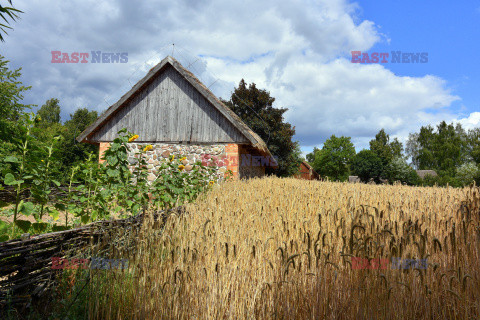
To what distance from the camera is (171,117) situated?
41.2 feet

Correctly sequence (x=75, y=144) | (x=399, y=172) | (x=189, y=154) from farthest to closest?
(x=399, y=172) → (x=75, y=144) → (x=189, y=154)

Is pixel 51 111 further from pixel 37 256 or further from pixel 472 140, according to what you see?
pixel 472 140

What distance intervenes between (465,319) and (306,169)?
42054mm

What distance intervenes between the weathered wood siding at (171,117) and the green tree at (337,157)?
45.1 m

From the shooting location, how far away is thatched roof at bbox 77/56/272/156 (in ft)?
37.8

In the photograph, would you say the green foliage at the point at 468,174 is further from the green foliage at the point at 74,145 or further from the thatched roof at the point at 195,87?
the green foliage at the point at 74,145

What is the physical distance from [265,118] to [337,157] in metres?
34.0

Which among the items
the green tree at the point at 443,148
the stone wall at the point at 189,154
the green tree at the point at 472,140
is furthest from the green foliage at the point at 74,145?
the green tree at the point at 472,140

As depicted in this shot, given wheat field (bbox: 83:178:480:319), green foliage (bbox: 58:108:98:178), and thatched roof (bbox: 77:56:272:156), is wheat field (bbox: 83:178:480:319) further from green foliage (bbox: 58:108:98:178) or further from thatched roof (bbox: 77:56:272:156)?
green foliage (bbox: 58:108:98:178)

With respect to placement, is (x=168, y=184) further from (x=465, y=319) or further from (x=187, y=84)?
(x=187, y=84)

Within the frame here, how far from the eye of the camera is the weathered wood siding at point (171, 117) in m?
12.2

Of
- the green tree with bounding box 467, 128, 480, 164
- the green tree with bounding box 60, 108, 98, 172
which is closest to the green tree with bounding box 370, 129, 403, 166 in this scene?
the green tree with bounding box 467, 128, 480, 164

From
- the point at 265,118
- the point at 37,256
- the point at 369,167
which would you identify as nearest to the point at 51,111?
the point at 265,118

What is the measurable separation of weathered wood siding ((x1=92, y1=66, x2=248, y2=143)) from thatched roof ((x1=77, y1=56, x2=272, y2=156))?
0.76ft
